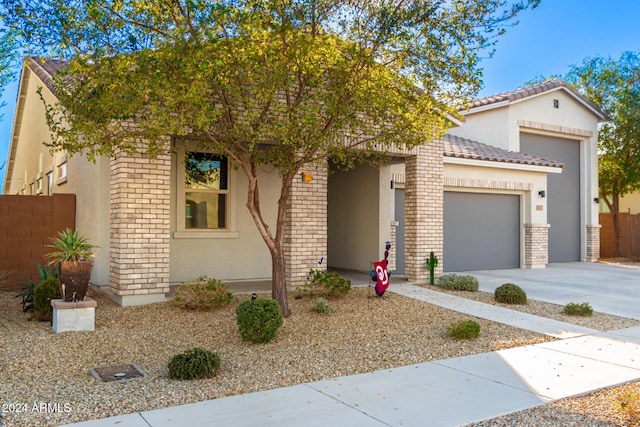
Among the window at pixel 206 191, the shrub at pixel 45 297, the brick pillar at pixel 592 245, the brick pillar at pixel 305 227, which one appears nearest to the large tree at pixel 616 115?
the brick pillar at pixel 592 245

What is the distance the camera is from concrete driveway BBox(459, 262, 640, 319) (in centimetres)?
1102

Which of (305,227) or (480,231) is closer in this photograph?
(305,227)

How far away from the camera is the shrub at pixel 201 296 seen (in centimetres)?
898

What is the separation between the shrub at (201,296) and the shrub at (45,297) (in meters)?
1.80

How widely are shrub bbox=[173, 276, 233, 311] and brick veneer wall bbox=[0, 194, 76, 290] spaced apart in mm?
4121

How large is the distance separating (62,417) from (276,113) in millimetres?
5217

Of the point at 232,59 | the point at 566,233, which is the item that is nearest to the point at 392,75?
the point at 232,59

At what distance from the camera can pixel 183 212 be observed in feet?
38.5

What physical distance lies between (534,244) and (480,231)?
2066mm

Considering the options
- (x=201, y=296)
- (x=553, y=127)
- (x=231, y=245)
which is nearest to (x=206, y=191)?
(x=231, y=245)

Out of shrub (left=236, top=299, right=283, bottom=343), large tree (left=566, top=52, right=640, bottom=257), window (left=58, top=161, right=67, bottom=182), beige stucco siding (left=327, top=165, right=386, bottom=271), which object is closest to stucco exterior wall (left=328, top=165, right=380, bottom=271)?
beige stucco siding (left=327, top=165, right=386, bottom=271)

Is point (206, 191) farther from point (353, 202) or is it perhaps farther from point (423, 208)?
point (353, 202)

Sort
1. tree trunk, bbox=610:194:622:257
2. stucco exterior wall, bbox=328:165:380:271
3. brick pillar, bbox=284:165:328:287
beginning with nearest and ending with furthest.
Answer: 1. brick pillar, bbox=284:165:328:287
2. stucco exterior wall, bbox=328:165:380:271
3. tree trunk, bbox=610:194:622:257

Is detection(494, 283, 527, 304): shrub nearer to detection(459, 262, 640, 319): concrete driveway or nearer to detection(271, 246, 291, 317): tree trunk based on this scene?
detection(459, 262, 640, 319): concrete driveway
